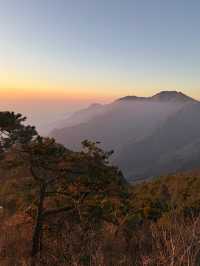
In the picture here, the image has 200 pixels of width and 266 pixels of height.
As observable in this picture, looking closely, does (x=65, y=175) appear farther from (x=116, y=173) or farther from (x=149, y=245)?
(x=149, y=245)

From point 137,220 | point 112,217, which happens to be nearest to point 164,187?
point 137,220

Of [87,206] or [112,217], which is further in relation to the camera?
[112,217]

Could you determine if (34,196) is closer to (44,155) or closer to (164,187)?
(44,155)

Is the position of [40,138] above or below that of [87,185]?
above

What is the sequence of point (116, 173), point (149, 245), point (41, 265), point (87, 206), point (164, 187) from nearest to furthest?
point (41, 265)
point (87, 206)
point (116, 173)
point (149, 245)
point (164, 187)

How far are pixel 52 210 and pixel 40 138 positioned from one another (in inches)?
141

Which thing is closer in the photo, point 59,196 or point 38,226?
point 38,226

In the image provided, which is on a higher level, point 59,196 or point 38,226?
point 59,196

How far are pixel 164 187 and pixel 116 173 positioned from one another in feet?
149

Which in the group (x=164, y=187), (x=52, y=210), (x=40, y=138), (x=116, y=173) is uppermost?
(x=40, y=138)

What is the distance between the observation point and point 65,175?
19.3 m

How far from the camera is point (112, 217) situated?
2039cm

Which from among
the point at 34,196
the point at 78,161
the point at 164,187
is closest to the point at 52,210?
the point at 34,196

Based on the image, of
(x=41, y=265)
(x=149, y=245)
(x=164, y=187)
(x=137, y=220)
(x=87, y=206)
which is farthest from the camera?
(x=164, y=187)
